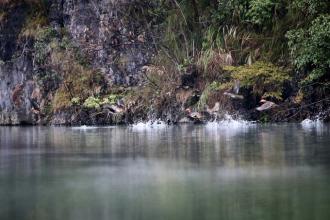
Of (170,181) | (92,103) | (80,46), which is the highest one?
(80,46)

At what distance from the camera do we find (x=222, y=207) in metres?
5.87

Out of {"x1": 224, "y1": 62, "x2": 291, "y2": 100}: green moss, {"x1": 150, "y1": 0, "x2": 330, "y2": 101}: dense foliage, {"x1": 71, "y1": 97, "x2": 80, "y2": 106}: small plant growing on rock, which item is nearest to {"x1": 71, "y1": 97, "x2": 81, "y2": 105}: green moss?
{"x1": 71, "y1": 97, "x2": 80, "y2": 106}: small plant growing on rock

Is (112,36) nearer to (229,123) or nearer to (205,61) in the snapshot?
(205,61)

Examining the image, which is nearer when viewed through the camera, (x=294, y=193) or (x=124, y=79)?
(x=294, y=193)

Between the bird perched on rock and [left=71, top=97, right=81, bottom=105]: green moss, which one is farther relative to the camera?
[left=71, top=97, right=81, bottom=105]: green moss

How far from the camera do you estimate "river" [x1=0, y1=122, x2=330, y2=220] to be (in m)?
5.76

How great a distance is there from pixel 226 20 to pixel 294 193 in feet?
53.6

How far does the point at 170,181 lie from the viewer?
7484 mm

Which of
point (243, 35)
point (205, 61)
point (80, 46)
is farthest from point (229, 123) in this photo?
point (80, 46)

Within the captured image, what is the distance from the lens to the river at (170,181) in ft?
18.9

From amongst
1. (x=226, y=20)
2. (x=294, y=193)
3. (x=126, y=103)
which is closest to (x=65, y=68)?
(x=126, y=103)

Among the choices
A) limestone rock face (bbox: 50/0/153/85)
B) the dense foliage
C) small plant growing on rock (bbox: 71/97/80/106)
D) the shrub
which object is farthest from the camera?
limestone rock face (bbox: 50/0/153/85)

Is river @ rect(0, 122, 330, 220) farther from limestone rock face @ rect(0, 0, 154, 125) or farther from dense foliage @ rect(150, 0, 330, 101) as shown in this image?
limestone rock face @ rect(0, 0, 154, 125)

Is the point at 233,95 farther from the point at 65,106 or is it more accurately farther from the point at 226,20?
the point at 65,106
